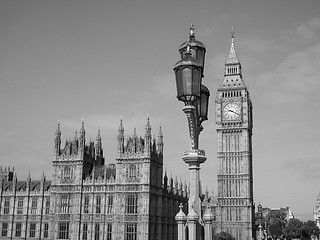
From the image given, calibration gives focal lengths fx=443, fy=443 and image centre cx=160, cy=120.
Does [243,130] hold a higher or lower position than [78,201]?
higher

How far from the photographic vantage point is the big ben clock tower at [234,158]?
315 ft

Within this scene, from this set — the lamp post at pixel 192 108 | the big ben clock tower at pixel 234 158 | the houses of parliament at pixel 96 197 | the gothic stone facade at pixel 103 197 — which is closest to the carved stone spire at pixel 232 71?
the big ben clock tower at pixel 234 158

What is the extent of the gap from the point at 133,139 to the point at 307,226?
229 feet

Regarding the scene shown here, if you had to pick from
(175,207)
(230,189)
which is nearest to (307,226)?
(230,189)

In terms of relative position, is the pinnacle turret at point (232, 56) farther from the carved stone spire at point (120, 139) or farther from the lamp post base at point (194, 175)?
the lamp post base at point (194, 175)

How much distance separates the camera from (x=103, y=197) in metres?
71.4

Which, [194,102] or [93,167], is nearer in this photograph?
[194,102]

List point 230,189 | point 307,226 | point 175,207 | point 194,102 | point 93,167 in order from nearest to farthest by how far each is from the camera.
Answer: point 194,102 < point 93,167 < point 175,207 < point 230,189 < point 307,226

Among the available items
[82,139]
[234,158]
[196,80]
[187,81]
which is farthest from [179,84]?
[234,158]

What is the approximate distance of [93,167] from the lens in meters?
75.5

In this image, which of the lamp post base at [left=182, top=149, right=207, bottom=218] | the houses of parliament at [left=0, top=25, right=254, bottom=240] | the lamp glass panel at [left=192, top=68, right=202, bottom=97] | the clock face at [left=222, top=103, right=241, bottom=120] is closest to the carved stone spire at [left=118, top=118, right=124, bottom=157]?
the houses of parliament at [left=0, top=25, right=254, bottom=240]

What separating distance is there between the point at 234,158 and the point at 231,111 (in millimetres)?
10997

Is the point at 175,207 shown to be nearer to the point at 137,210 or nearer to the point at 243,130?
the point at 137,210

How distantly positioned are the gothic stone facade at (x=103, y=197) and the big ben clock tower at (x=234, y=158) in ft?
68.7
